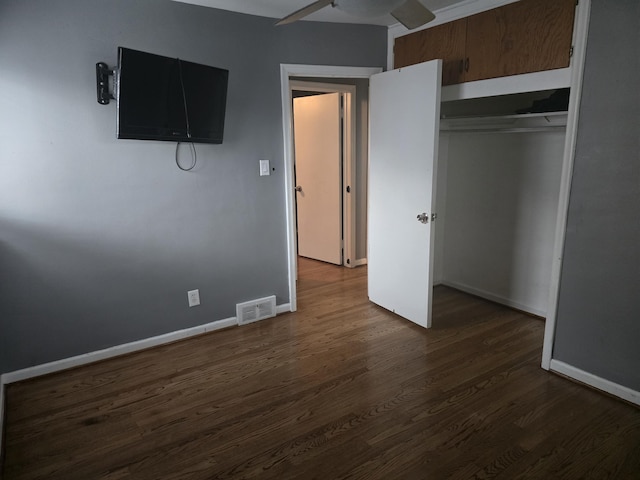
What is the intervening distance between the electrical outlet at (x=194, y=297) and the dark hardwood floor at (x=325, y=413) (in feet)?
0.89

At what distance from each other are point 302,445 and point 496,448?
90 centimetres

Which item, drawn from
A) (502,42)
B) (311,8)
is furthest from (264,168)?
(502,42)

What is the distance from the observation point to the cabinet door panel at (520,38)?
2238 mm

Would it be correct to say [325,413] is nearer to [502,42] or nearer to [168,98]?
[168,98]

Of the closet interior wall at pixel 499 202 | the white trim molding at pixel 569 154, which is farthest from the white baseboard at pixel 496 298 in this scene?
the white trim molding at pixel 569 154

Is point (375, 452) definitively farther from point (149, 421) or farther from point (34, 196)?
point (34, 196)

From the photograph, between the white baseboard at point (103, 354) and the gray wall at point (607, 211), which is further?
the white baseboard at point (103, 354)

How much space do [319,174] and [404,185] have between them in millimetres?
1895

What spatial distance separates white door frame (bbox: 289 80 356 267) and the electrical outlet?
212cm

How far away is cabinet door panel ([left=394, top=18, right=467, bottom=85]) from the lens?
2.79m

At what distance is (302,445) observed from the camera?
75.5 inches

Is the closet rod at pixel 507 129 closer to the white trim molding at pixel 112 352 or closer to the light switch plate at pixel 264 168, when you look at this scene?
the light switch plate at pixel 264 168

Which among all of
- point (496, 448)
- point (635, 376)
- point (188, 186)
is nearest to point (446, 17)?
point (188, 186)

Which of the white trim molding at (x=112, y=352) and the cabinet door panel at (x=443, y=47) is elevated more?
the cabinet door panel at (x=443, y=47)
